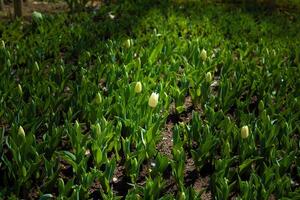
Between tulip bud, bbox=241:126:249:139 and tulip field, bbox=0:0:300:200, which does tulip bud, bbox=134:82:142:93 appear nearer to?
tulip field, bbox=0:0:300:200

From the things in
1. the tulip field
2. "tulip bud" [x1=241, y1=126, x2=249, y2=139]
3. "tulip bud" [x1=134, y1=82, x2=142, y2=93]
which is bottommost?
the tulip field

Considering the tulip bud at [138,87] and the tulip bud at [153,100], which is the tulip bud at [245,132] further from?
the tulip bud at [138,87]

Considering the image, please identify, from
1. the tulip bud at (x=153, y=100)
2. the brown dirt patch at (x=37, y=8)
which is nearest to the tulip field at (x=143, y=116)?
the tulip bud at (x=153, y=100)

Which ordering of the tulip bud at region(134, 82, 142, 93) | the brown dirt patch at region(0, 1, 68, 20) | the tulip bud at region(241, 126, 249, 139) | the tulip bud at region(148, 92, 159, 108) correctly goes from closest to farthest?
the tulip bud at region(241, 126, 249, 139), the tulip bud at region(148, 92, 159, 108), the tulip bud at region(134, 82, 142, 93), the brown dirt patch at region(0, 1, 68, 20)

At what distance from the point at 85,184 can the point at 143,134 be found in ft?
1.77

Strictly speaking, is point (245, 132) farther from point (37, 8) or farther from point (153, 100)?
point (37, 8)

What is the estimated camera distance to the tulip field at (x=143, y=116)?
242 cm

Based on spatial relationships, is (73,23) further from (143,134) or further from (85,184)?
(85,184)

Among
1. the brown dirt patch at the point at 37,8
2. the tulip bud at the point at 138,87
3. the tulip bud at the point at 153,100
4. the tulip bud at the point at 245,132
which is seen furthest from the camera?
the brown dirt patch at the point at 37,8

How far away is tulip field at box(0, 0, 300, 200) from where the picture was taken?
2.42 meters

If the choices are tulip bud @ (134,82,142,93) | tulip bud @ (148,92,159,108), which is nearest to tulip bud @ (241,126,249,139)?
tulip bud @ (148,92,159,108)

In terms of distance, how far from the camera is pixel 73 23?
532 cm

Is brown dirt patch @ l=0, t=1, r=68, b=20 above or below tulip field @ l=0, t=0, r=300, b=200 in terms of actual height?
below

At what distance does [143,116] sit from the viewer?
2.99 meters
